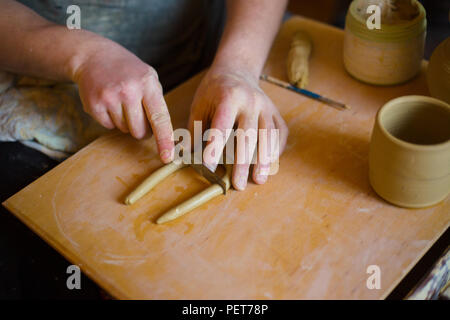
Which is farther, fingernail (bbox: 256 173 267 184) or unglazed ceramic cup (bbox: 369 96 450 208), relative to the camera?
fingernail (bbox: 256 173 267 184)

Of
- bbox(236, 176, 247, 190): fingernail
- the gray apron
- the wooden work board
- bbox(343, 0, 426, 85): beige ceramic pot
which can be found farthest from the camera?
Answer: the gray apron

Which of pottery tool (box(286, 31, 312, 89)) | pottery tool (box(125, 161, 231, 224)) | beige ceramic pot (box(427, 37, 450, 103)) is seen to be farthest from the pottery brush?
pottery tool (box(125, 161, 231, 224))

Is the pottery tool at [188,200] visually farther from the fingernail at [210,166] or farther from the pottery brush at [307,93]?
the pottery brush at [307,93]

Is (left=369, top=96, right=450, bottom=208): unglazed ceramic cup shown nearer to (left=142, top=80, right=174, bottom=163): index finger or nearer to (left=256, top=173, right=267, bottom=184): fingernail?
(left=256, top=173, right=267, bottom=184): fingernail

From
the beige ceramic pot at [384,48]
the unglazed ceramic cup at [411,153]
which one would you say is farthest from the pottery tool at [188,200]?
the beige ceramic pot at [384,48]

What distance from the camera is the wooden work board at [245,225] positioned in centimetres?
68

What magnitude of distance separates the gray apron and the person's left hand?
0.31 m

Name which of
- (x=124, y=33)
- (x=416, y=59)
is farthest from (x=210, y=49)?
(x=416, y=59)

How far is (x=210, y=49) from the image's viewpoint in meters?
1.38

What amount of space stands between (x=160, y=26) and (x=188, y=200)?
58 centimetres

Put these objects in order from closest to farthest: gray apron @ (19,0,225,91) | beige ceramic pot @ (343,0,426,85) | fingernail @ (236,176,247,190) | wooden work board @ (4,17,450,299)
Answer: wooden work board @ (4,17,450,299) → fingernail @ (236,176,247,190) → beige ceramic pot @ (343,0,426,85) → gray apron @ (19,0,225,91)

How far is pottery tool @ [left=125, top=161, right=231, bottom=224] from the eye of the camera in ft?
2.49

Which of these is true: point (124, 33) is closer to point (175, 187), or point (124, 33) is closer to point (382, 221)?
point (175, 187)

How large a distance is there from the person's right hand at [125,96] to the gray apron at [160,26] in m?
0.22
